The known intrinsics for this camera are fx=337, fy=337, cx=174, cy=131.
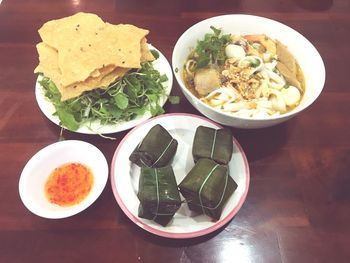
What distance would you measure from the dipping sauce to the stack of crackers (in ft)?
0.89

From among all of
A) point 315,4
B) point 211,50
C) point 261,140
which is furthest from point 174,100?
point 315,4

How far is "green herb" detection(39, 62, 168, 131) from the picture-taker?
131 cm

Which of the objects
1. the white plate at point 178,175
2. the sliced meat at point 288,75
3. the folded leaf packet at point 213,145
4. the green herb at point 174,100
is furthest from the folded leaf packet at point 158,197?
the sliced meat at point 288,75

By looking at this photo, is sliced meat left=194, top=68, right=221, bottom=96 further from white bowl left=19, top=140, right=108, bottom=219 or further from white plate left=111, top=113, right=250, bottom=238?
white bowl left=19, top=140, right=108, bottom=219

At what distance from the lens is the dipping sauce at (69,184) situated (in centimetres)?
113

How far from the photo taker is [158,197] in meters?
1.04

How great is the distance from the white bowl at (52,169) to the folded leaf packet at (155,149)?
0.13 metres

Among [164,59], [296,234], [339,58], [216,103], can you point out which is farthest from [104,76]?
[339,58]

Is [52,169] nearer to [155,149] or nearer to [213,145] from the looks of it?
[155,149]

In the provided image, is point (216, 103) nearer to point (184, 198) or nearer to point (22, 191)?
point (184, 198)

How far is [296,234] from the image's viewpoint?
112cm

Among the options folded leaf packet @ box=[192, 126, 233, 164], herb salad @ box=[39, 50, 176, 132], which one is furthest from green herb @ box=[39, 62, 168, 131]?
folded leaf packet @ box=[192, 126, 233, 164]

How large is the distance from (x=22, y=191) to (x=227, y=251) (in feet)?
2.25

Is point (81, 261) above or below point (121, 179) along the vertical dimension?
below
